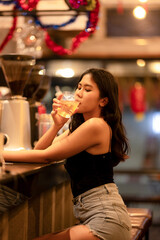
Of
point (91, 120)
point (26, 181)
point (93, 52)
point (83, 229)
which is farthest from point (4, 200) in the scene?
point (93, 52)

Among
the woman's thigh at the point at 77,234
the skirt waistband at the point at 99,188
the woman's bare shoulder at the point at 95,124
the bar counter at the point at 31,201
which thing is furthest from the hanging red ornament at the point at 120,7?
the woman's thigh at the point at 77,234

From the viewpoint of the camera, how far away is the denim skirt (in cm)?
205

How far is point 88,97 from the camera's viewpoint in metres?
2.27

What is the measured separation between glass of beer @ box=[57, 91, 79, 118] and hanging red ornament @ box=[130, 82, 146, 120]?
6101 millimetres

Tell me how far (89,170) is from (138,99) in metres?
6.32

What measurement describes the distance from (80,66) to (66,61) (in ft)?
0.94

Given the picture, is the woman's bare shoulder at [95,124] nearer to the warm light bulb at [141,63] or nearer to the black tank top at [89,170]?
the black tank top at [89,170]

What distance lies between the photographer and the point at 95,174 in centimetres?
219

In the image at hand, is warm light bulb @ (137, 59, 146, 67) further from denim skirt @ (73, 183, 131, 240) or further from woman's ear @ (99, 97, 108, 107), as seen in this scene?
denim skirt @ (73, 183, 131, 240)

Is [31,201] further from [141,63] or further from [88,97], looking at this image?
[141,63]

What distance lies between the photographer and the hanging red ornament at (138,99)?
838 cm

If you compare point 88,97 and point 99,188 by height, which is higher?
point 88,97

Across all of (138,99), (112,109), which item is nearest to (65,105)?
(112,109)

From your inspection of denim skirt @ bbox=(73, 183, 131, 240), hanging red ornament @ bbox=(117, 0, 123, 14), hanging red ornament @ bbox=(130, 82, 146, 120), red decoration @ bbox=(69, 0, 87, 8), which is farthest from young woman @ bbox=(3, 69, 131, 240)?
hanging red ornament @ bbox=(130, 82, 146, 120)
